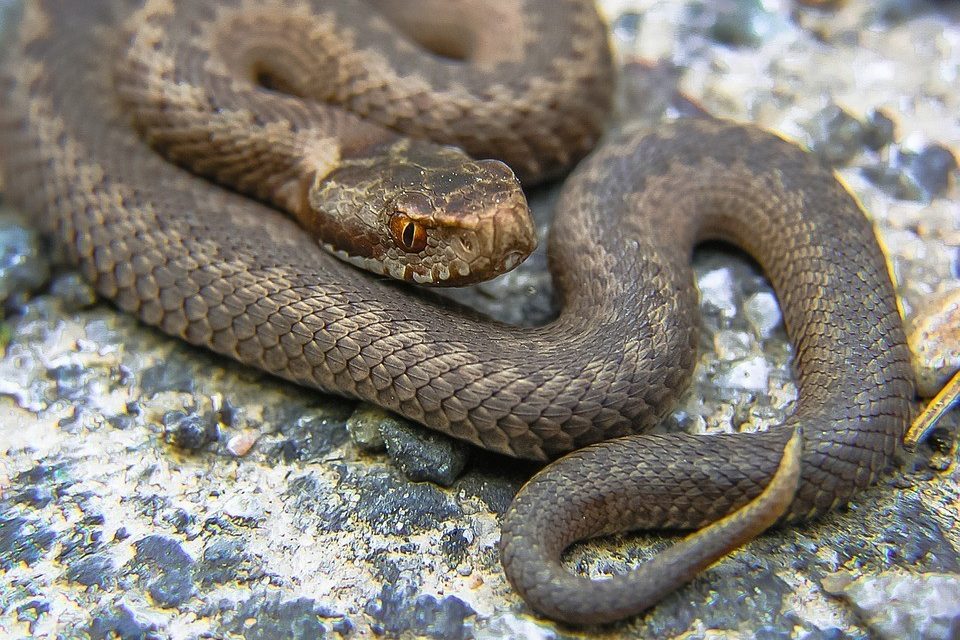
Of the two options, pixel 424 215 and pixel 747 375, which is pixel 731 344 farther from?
pixel 424 215

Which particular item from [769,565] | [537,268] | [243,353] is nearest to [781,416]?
[769,565]

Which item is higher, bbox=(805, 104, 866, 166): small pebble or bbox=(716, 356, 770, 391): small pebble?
bbox=(805, 104, 866, 166): small pebble

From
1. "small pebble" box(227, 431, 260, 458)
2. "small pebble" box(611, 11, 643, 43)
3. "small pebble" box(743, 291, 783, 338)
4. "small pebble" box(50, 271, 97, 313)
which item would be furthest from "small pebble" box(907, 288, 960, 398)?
"small pebble" box(50, 271, 97, 313)

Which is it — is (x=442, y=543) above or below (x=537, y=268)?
below

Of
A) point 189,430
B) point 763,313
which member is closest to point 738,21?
point 763,313

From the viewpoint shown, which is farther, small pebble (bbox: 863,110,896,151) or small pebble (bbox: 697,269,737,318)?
small pebble (bbox: 863,110,896,151)

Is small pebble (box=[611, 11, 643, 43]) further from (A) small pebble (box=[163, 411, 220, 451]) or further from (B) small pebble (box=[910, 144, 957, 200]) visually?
(A) small pebble (box=[163, 411, 220, 451])

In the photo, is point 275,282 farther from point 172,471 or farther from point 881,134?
point 881,134
